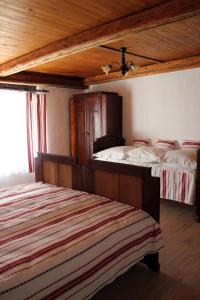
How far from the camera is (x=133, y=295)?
6.36 ft

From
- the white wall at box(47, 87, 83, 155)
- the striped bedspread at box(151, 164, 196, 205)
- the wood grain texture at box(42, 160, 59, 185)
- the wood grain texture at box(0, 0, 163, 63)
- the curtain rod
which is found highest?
the wood grain texture at box(0, 0, 163, 63)

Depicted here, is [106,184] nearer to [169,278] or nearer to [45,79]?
[169,278]

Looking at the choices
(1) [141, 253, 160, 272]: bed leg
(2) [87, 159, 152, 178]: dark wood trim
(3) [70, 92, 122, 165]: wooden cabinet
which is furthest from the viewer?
(3) [70, 92, 122, 165]: wooden cabinet

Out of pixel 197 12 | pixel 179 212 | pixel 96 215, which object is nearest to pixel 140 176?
pixel 96 215

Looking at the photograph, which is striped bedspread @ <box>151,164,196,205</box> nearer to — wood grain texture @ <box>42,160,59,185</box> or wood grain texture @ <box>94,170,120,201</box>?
wood grain texture @ <box>94,170,120,201</box>

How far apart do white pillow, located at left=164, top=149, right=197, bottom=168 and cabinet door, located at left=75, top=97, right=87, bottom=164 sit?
2.05 metres

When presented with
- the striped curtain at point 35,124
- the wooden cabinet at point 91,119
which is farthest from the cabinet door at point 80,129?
the striped curtain at point 35,124

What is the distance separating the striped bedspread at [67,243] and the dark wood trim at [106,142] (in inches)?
83.6

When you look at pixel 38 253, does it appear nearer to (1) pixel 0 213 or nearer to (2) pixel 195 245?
(1) pixel 0 213

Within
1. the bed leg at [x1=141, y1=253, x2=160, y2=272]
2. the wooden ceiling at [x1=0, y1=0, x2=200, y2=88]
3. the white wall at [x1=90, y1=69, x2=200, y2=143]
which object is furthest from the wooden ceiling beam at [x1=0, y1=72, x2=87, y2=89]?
the bed leg at [x1=141, y1=253, x2=160, y2=272]

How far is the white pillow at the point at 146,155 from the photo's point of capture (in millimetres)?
3748

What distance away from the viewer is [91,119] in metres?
5.06

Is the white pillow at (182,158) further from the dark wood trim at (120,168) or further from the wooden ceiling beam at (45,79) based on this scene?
the wooden ceiling beam at (45,79)

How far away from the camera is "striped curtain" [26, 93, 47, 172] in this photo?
4633 millimetres
